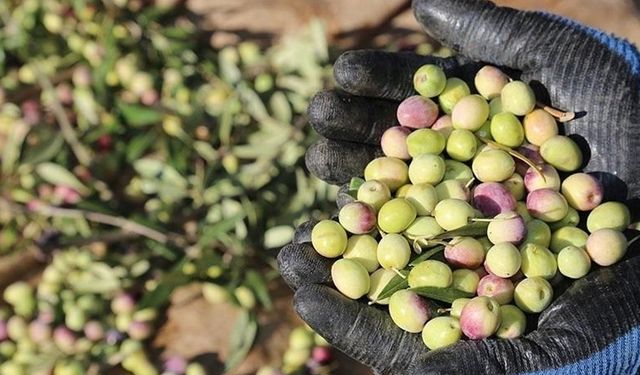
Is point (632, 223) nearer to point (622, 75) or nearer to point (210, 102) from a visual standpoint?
point (622, 75)

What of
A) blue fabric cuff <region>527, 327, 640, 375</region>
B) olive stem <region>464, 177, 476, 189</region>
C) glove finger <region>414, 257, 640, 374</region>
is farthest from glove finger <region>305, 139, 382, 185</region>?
blue fabric cuff <region>527, 327, 640, 375</region>

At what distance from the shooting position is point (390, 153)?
1.92 metres

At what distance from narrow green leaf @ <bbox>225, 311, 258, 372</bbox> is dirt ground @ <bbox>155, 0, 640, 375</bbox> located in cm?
7

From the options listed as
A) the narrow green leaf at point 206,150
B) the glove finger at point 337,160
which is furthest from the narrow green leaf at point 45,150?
the glove finger at point 337,160

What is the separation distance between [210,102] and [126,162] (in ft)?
1.22

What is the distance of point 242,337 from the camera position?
8.64 feet

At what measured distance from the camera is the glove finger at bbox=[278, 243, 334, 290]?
171 cm

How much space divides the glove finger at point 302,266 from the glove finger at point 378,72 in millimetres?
432

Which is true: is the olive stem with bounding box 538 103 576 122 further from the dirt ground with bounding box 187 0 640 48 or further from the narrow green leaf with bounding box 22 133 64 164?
the narrow green leaf with bounding box 22 133 64 164

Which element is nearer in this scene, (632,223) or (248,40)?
(632,223)

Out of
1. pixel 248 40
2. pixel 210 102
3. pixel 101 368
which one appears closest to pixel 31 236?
pixel 101 368

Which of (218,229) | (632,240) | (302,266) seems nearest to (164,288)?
(218,229)

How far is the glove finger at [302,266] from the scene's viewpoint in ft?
5.63

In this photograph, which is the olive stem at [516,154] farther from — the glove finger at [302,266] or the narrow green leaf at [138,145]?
the narrow green leaf at [138,145]
